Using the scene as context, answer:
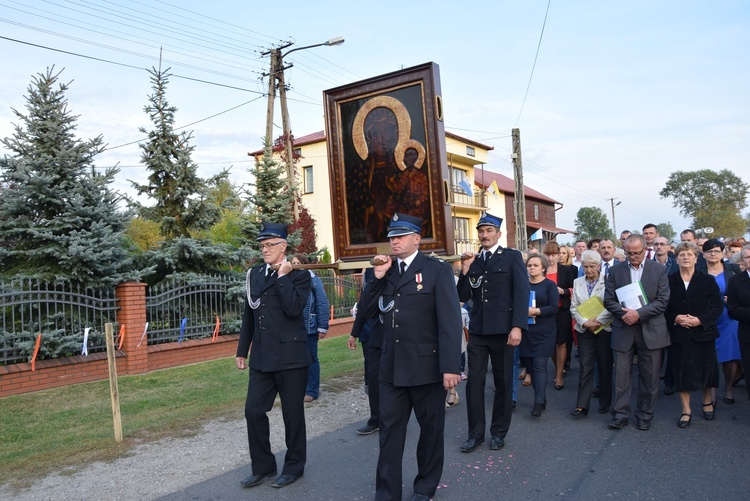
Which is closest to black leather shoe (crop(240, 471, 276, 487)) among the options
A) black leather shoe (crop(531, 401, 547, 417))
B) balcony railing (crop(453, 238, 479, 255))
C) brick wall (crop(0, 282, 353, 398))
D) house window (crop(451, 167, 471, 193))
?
black leather shoe (crop(531, 401, 547, 417))

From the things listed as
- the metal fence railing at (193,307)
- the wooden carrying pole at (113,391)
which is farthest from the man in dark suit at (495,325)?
the metal fence railing at (193,307)

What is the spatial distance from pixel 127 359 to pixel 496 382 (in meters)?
6.87

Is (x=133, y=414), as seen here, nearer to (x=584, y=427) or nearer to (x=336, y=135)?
(x=336, y=135)

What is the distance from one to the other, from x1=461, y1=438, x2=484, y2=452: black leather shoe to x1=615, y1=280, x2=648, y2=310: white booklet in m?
2.20

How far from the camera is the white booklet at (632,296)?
6406mm

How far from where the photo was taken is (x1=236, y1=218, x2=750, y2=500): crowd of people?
4.40 metres

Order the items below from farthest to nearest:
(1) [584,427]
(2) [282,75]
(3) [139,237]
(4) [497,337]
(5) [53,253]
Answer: (3) [139,237] < (2) [282,75] < (5) [53,253] < (1) [584,427] < (4) [497,337]

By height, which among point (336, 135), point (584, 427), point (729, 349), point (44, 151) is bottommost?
point (584, 427)

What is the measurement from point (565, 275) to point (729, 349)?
2461 mm

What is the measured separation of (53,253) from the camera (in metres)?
10.1

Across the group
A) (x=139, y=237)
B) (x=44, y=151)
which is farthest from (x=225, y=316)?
(x=139, y=237)

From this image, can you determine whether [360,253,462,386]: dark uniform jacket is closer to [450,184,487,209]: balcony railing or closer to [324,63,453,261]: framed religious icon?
[324,63,453,261]: framed religious icon

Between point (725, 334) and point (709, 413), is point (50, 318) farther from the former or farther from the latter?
point (725, 334)

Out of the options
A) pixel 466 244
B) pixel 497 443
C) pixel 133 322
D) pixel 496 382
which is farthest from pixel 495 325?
pixel 466 244
